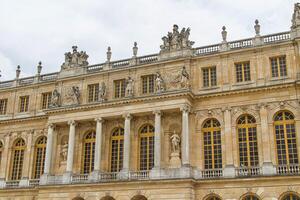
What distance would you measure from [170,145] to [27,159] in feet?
44.7

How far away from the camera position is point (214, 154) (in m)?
30.2

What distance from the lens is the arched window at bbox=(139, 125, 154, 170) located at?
31.8 metres

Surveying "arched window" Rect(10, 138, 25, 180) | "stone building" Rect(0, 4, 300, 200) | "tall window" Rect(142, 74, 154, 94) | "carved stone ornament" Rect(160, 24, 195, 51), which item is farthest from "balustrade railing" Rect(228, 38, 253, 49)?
"arched window" Rect(10, 138, 25, 180)

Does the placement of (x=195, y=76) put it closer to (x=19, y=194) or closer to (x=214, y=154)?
(x=214, y=154)

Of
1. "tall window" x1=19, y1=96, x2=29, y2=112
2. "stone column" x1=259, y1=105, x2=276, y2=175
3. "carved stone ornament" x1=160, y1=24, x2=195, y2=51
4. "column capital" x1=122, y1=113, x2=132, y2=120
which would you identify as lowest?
"stone column" x1=259, y1=105, x2=276, y2=175

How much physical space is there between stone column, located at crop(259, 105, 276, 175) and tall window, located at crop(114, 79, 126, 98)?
1128cm

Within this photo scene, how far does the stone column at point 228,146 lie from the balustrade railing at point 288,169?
119 inches

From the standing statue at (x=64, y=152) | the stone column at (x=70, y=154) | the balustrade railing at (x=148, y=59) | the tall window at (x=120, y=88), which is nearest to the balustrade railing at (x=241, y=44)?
the balustrade railing at (x=148, y=59)

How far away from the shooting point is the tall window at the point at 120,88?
3438cm

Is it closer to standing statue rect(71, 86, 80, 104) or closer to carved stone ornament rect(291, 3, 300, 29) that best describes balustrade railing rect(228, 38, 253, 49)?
carved stone ornament rect(291, 3, 300, 29)

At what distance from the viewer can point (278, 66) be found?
29969mm

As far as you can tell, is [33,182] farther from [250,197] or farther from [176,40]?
[250,197]

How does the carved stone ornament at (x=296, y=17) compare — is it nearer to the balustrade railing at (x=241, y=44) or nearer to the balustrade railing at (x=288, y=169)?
the balustrade railing at (x=241, y=44)

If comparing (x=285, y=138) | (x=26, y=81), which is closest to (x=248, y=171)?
(x=285, y=138)
